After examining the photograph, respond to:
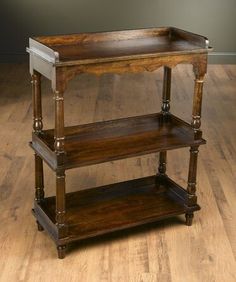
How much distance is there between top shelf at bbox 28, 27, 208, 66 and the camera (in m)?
2.80

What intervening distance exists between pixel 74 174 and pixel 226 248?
1.30m

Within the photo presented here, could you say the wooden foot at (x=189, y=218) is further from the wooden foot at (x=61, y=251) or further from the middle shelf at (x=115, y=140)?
the wooden foot at (x=61, y=251)

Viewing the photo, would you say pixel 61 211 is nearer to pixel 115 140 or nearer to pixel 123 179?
pixel 115 140

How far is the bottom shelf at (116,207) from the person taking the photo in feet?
10.2

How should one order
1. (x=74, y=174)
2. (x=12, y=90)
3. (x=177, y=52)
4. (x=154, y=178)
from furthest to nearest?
(x=12, y=90), (x=74, y=174), (x=154, y=178), (x=177, y=52)

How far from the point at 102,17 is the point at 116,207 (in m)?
4.37

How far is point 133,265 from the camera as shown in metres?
2.98

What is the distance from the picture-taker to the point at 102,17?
7270 mm

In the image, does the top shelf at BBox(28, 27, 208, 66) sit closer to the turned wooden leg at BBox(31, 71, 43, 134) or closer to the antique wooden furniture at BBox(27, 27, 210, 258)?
the antique wooden furniture at BBox(27, 27, 210, 258)

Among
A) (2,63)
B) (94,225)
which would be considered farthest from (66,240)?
(2,63)

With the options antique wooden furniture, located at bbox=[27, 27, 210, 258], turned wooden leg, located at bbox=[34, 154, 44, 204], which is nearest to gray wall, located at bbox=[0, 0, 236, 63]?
antique wooden furniture, located at bbox=[27, 27, 210, 258]

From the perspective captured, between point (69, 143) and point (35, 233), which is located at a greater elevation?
point (69, 143)

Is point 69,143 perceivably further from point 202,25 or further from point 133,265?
point 202,25

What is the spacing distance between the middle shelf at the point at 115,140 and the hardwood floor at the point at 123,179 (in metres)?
0.51
